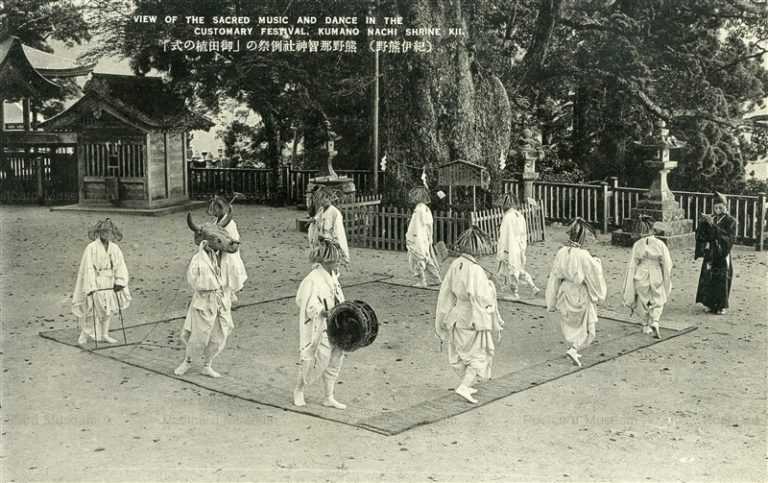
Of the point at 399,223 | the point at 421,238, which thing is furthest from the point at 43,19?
the point at 421,238

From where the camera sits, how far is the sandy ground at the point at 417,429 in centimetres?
657

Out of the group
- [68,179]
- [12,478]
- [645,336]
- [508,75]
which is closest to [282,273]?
[645,336]

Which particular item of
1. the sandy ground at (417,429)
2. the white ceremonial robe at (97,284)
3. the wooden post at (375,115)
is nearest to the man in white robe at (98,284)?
the white ceremonial robe at (97,284)

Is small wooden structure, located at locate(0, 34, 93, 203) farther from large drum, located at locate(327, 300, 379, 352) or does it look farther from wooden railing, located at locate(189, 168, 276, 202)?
large drum, located at locate(327, 300, 379, 352)

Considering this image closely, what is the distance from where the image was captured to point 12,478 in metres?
6.39

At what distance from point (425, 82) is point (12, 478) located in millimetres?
14866

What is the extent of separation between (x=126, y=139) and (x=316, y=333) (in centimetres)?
1939

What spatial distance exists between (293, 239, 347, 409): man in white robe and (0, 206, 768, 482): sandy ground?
0.46m

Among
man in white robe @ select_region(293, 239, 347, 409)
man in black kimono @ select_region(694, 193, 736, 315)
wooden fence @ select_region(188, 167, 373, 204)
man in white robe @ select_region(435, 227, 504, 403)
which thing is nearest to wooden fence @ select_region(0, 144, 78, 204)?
wooden fence @ select_region(188, 167, 373, 204)

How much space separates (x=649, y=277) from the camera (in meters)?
11.3

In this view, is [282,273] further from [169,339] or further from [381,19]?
[381,19]

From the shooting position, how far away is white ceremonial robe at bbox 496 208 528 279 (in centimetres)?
1373

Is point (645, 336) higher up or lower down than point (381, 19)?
lower down

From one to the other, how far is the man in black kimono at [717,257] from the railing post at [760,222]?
6.35 meters
